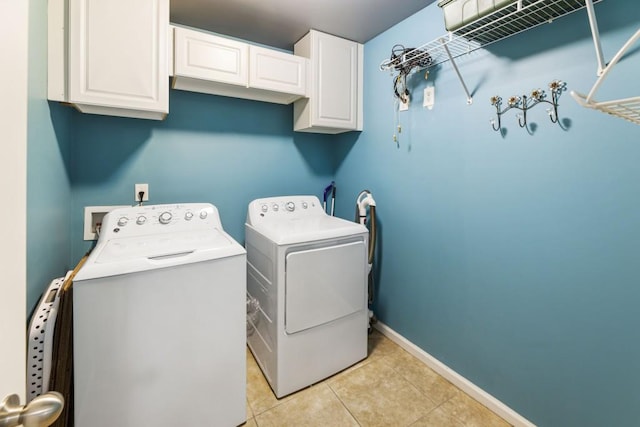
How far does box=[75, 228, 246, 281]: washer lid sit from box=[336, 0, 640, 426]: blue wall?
1.26 metres

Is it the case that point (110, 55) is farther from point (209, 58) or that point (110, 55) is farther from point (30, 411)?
point (30, 411)

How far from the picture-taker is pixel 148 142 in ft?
6.48

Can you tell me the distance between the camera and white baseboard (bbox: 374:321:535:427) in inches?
58.9

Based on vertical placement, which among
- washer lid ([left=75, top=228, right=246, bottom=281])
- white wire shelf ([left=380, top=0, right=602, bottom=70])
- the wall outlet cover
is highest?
white wire shelf ([left=380, top=0, right=602, bottom=70])

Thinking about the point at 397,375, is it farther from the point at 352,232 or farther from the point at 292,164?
the point at 292,164

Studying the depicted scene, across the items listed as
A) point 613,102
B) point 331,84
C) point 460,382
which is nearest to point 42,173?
point 331,84

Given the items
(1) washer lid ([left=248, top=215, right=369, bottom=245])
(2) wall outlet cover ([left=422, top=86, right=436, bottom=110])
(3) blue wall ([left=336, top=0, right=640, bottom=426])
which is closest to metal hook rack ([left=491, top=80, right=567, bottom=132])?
(3) blue wall ([left=336, top=0, right=640, bottom=426])

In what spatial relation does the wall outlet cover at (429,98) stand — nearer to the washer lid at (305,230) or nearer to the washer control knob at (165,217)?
the washer lid at (305,230)

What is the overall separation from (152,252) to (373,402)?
55.9 inches

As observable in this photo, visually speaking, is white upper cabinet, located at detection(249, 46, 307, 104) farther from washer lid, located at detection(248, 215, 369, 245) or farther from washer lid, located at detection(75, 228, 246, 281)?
washer lid, located at detection(75, 228, 246, 281)

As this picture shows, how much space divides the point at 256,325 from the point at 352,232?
2.90ft

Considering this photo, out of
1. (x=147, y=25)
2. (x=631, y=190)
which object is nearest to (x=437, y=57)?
(x=631, y=190)

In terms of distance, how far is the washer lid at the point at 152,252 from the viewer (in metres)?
1.15

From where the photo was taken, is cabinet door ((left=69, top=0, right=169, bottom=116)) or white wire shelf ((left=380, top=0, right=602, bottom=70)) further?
cabinet door ((left=69, top=0, right=169, bottom=116))
